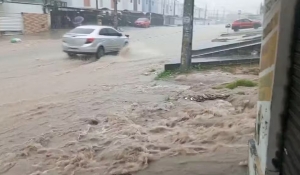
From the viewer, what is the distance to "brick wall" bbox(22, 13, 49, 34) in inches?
1272

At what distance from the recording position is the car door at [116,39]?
17.7 m

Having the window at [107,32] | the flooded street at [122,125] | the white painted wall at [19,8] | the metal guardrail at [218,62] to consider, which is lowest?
the flooded street at [122,125]

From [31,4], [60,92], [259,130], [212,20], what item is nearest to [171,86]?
[60,92]

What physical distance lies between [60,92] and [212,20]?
75.7 metres

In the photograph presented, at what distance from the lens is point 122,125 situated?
634cm

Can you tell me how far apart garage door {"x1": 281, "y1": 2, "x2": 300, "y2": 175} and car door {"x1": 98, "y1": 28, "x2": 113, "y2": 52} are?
1440cm

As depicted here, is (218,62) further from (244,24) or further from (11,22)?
(244,24)

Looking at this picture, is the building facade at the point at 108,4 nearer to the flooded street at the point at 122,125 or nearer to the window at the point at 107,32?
the window at the point at 107,32

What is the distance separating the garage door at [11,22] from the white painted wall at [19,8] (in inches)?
29.4

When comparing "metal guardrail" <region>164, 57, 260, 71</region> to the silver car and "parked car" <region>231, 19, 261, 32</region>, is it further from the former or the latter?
"parked car" <region>231, 19, 261, 32</region>

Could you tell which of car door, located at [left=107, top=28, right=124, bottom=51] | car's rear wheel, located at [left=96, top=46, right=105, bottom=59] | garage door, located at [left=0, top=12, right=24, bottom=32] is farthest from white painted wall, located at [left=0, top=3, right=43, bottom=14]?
car's rear wheel, located at [left=96, top=46, right=105, bottom=59]

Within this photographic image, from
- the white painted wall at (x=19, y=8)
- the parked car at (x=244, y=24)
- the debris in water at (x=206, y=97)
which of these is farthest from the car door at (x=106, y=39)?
the parked car at (x=244, y=24)

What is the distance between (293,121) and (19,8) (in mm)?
34086

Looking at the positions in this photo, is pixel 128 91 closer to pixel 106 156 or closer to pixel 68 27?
pixel 106 156
